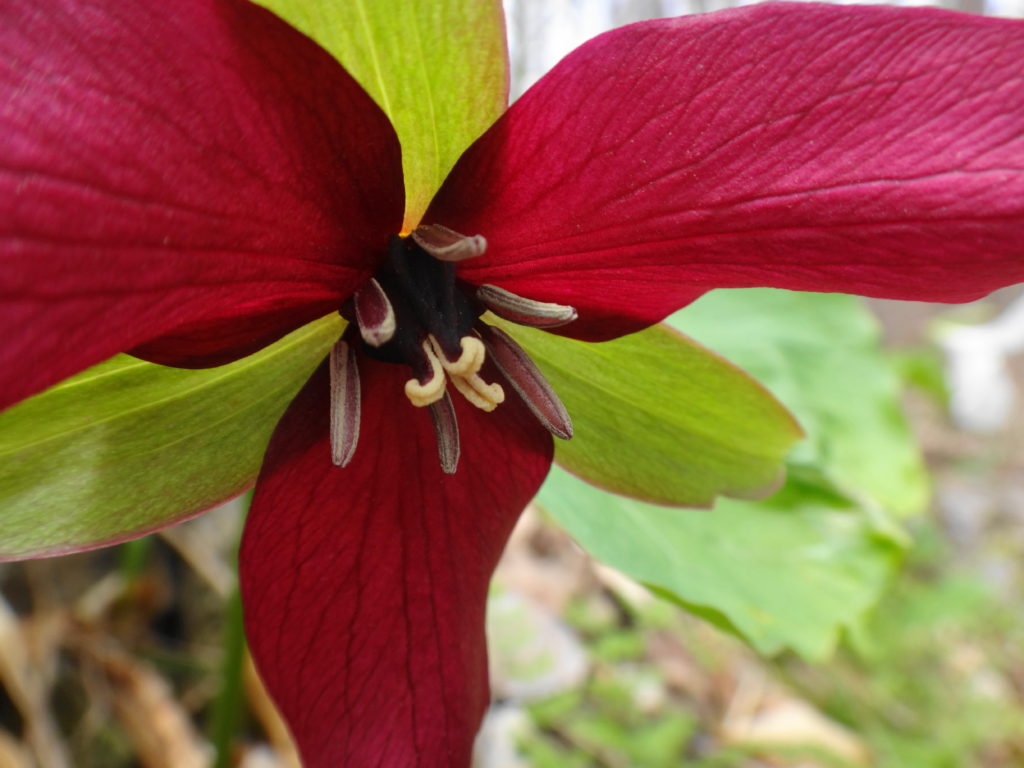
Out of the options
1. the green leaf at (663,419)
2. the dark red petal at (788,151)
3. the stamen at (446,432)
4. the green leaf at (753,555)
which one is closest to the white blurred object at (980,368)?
the green leaf at (753,555)

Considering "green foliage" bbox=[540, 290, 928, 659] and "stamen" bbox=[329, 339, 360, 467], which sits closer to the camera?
"stamen" bbox=[329, 339, 360, 467]

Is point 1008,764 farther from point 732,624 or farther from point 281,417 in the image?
point 281,417

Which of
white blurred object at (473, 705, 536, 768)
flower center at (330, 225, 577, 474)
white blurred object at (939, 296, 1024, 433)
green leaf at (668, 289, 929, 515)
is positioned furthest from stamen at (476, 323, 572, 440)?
white blurred object at (939, 296, 1024, 433)

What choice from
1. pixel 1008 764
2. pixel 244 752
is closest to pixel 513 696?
pixel 244 752

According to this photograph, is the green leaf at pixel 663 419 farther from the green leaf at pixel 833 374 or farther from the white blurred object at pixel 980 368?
the white blurred object at pixel 980 368

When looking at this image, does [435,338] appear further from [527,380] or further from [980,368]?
[980,368]

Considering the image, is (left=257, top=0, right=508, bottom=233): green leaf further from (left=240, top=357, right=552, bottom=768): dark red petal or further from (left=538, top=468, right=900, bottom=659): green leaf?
(left=538, top=468, right=900, bottom=659): green leaf

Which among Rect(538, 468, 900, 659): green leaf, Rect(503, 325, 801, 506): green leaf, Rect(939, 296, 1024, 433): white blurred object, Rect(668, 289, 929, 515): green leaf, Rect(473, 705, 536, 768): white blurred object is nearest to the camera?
Rect(503, 325, 801, 506): green leaf
